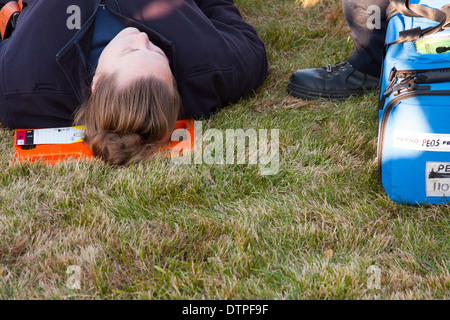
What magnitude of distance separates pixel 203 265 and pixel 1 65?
1.62 meters

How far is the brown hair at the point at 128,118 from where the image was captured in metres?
2.21

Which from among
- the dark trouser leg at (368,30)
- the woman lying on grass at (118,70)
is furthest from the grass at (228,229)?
the dark trouser leg at (368,30)

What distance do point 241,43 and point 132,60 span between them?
0.83 metres

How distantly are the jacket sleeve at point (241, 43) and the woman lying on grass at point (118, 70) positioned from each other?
2cm

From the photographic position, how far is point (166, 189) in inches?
80.7

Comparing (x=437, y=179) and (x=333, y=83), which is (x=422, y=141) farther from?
(x=333, y=83)

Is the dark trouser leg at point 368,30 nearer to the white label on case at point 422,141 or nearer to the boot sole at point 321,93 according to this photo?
the boot sole at point 321,93

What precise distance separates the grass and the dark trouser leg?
403 mm

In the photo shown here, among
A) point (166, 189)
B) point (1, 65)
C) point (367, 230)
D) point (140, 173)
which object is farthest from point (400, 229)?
point (1, 65)

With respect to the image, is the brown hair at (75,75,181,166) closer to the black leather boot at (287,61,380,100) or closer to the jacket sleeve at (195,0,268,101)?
the jacket sleeve at (195,0,268,101)

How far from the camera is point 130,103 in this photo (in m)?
2.21

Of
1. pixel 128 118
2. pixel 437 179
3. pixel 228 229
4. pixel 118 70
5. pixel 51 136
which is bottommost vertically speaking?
pixel 228 229

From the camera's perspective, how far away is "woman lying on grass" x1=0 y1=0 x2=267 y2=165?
2.24 m

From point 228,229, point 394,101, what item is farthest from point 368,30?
point 228,229
